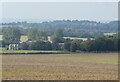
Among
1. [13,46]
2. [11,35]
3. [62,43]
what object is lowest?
[62,43]

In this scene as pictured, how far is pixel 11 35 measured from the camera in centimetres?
3581

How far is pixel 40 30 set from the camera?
146ft

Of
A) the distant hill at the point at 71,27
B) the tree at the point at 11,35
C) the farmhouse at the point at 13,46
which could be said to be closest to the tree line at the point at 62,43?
the tree at the point at 11,35

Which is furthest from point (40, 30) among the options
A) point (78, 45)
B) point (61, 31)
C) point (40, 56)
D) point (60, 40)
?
point (40, 56)

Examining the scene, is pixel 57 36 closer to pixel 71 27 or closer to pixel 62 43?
pixel 62 43

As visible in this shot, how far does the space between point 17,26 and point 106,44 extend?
13457 mm

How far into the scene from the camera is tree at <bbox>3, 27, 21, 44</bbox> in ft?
115

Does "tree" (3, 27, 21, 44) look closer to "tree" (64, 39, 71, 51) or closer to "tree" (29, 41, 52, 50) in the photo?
"tree" (29, 41, 52, 50)

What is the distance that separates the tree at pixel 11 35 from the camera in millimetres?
35062

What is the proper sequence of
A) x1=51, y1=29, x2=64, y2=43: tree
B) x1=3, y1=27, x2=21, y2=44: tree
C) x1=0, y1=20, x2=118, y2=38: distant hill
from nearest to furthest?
x1=3, y1=27, x2=21, y2=44: tree → x1=51, y1=29, x2=64, y2=43: tree → x1=0, y1=20, x2=118, y2=38: distant hill

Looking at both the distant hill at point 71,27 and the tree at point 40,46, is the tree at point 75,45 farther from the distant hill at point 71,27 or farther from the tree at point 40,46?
the distant hill at point 71,27

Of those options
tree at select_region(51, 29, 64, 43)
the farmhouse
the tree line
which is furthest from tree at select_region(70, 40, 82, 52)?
the farmhouse

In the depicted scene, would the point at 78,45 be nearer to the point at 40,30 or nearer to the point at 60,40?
the point at 60,40

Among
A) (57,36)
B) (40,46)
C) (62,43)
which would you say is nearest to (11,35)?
(40,46)
